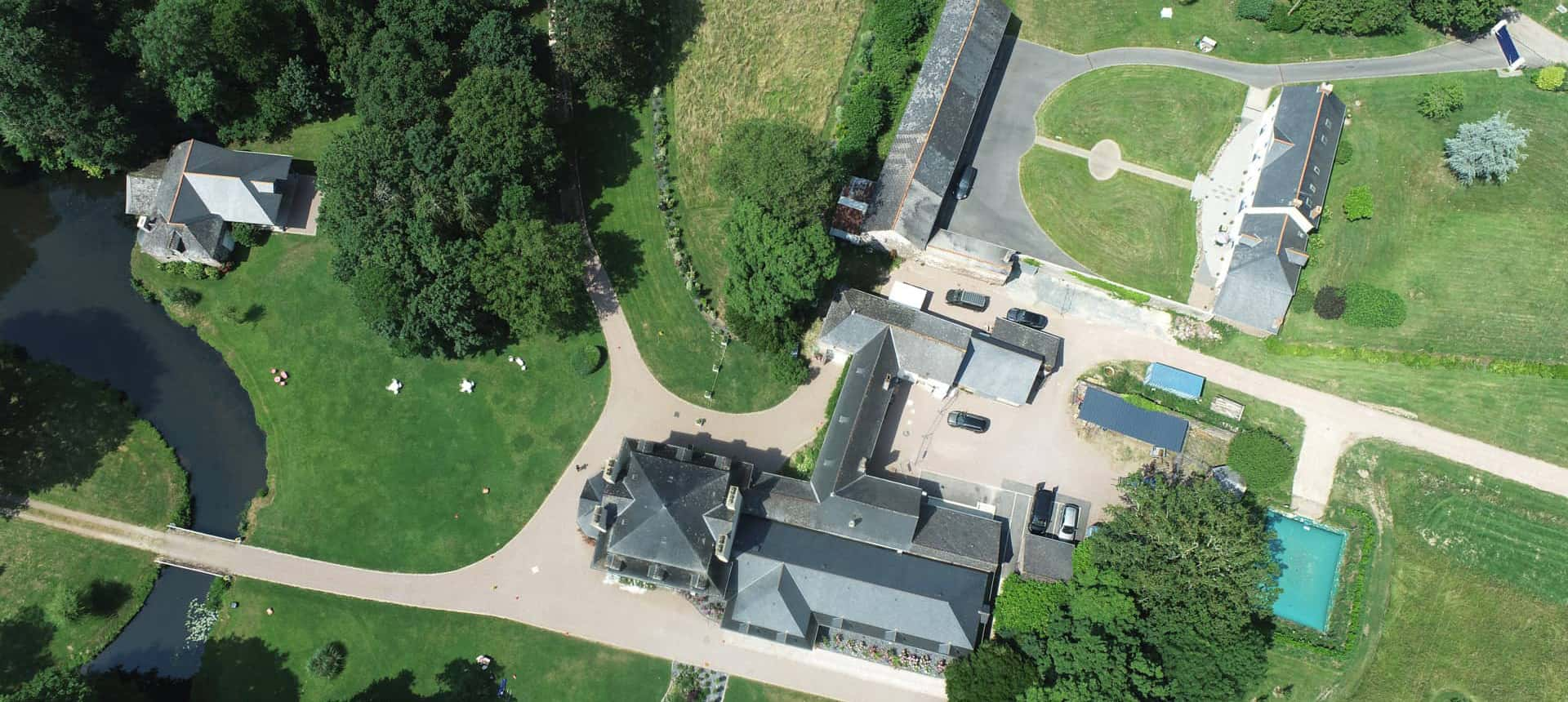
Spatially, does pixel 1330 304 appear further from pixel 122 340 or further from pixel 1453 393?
pixel 122 340

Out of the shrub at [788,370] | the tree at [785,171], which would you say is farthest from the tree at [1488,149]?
the shrub at [788,370]

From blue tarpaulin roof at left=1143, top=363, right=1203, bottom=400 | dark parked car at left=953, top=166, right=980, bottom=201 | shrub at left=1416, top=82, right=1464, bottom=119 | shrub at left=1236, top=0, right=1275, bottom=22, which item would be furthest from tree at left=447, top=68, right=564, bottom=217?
shrub at left=1416, top=82, right=1464, bottom=119

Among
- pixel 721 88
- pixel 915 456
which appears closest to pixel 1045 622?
pixel 915 456

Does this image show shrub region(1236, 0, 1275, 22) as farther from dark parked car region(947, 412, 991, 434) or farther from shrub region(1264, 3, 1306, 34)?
dark parked car region(947, 412, 991, 434)

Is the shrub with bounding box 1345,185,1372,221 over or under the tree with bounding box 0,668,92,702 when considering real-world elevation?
over

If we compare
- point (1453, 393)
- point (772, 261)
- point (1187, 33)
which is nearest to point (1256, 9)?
point (1187, 33)

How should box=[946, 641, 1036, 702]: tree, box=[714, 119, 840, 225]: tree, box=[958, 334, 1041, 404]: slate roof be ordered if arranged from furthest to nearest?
box=[958, 334, 1041, 404]: slate roof, box=[714, 119, 840, 225]: tree, box=[946, 641, 1036, 702]: tree

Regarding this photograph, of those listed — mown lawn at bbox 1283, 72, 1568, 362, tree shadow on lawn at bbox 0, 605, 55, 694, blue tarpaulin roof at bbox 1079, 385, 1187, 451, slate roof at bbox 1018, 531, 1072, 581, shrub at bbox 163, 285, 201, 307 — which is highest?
mown lawn at bbox 1283, 72, 1568, 362
